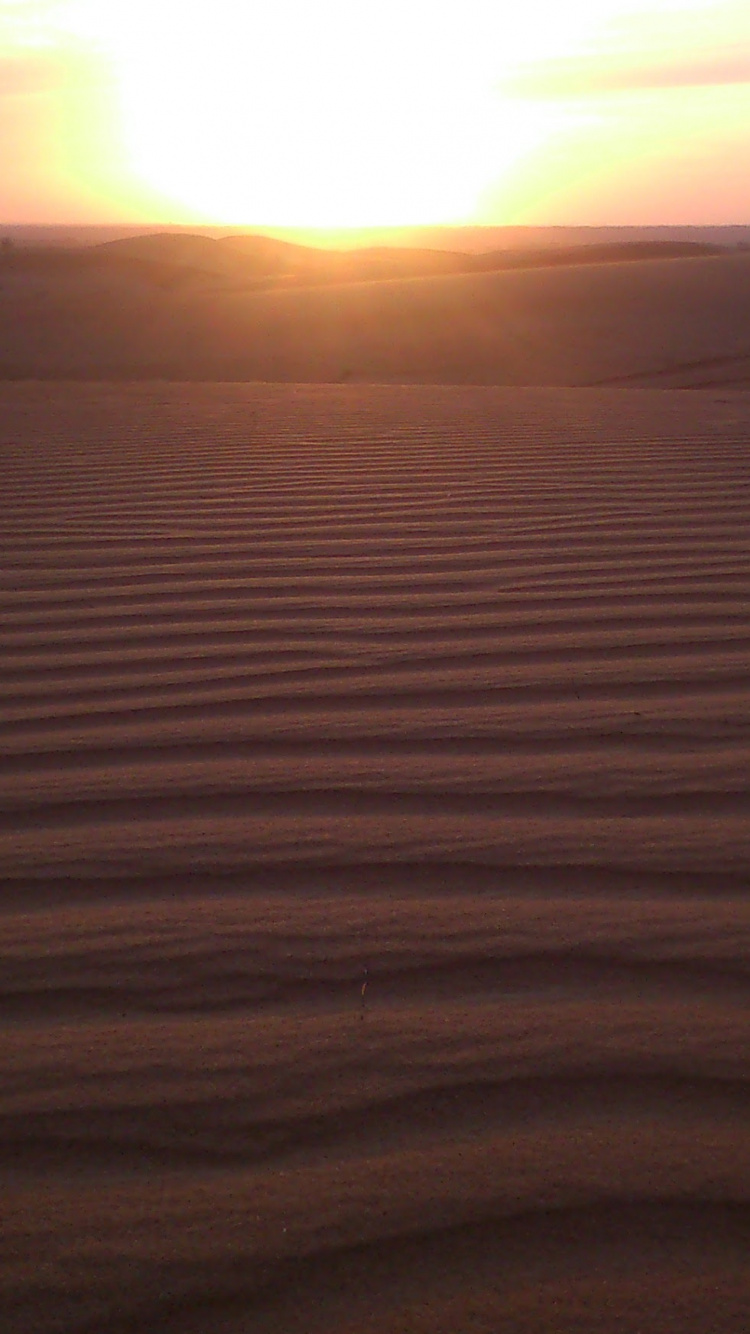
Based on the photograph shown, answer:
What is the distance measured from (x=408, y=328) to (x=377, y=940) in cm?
1528

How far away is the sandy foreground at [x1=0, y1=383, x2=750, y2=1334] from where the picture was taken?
1310 mm

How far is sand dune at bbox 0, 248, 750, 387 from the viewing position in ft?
46.4

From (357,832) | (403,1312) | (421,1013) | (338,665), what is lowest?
(403,1312)

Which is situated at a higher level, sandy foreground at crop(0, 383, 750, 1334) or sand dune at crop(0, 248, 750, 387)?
sand dune at crop(0, 248, 750, 387)

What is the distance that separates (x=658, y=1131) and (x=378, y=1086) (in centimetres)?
35

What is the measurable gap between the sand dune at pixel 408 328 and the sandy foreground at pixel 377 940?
9.73m

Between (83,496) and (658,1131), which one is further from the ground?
(83,496)

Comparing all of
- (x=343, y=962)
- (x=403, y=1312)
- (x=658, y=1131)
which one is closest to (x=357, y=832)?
(x=343, y=962)

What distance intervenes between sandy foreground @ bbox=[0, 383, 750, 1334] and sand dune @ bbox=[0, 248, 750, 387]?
31.9ft

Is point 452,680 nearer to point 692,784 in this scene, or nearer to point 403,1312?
point 692,784

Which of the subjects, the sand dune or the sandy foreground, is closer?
the sandy foreground

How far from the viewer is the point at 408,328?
1623 centimetres

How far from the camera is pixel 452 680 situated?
2.71 metres

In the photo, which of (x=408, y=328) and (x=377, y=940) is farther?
(x=408, y=328)
